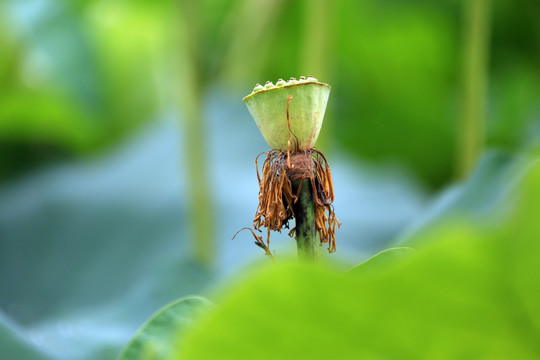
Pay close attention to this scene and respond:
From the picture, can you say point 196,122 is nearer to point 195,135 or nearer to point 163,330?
point 195,135

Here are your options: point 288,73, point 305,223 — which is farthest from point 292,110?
point 288,73

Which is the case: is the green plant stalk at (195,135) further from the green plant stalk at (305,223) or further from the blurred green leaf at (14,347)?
the green plant stalk at (305,223)

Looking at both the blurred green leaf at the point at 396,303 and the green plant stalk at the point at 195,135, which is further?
the green plant stalk at the point at 195,135

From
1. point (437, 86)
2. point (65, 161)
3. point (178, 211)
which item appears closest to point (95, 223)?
point (178, 211)

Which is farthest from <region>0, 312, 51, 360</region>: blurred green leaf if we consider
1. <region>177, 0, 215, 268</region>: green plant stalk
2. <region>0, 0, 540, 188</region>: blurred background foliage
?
<region>0, 0, 540, 188</region>: blurred background foliage

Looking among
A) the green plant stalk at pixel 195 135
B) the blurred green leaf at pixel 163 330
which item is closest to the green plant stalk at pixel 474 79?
the green plant stalk at pixel 195 135

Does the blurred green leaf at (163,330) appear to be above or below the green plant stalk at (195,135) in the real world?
below
